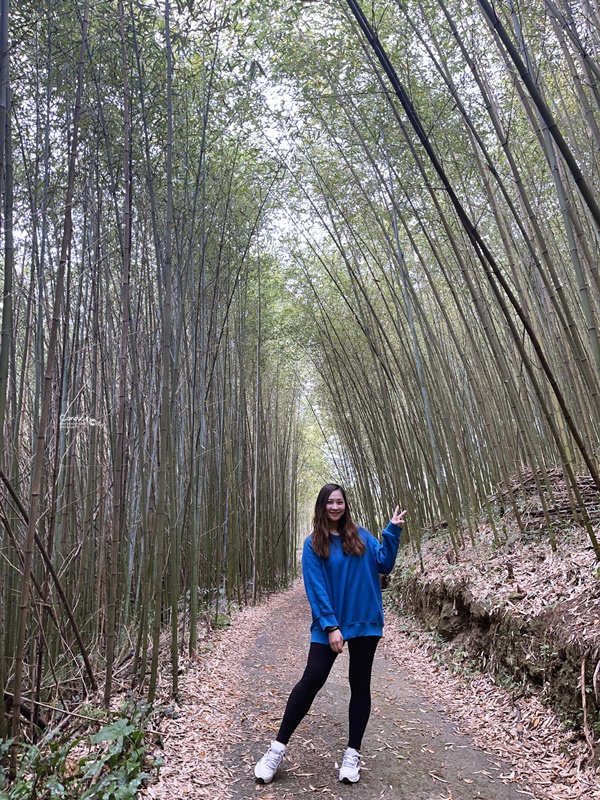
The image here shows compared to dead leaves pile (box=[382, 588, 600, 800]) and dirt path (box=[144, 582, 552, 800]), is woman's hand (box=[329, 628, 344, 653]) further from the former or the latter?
dead leaves pile (box=[382, 588, 600, 800])

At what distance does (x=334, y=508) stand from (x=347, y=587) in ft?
0.88

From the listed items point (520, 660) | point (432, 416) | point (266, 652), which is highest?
point (432, 416)

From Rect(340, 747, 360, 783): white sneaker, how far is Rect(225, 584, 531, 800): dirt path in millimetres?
28

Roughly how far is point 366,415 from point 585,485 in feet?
8.91

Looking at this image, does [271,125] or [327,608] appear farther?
[271,125]

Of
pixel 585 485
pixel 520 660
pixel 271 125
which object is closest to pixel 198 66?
pixel 271 125

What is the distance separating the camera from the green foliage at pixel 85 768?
56.7 inches

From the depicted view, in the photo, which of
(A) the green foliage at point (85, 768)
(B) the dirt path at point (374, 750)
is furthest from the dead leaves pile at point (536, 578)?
(A) the green foliage at point (85, 768)

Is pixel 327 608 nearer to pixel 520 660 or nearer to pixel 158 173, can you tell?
pixel 520 660

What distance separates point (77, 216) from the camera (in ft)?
10.3

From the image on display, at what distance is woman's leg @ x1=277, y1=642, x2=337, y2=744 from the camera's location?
169 centimetres

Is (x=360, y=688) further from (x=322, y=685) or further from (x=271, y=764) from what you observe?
(x=271, y=764)

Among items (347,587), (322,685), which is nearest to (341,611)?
(347,587)

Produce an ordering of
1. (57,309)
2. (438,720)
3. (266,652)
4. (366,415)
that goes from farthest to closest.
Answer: (366,415) → (266,652) → (438,720) → (57,309)
